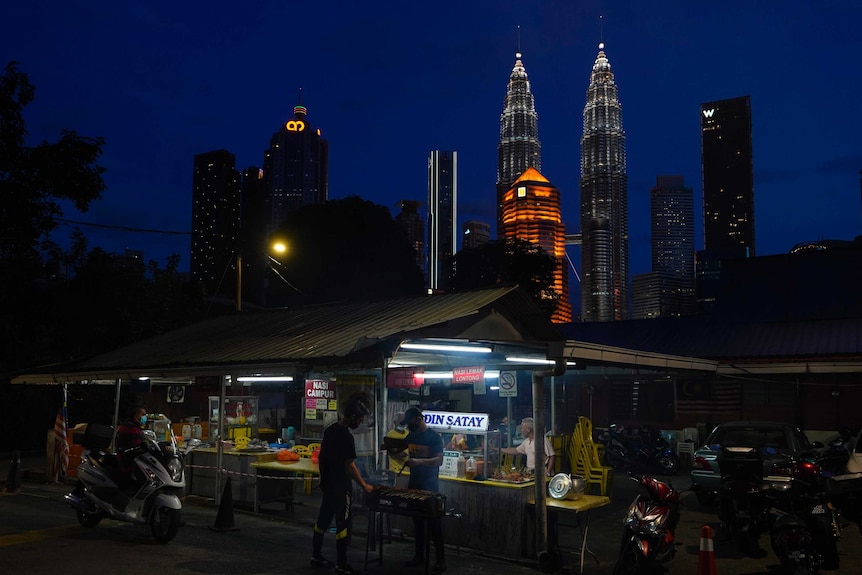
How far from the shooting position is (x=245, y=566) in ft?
29.3

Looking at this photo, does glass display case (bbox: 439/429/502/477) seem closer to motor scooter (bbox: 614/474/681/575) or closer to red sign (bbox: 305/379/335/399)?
motor scooter (bbox: 614/474/681/575)

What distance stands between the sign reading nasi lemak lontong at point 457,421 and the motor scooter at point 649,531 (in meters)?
2.80

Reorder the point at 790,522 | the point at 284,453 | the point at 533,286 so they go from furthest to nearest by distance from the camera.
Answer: the point at 533,286 < the point at 284,453 < the point at 790,522

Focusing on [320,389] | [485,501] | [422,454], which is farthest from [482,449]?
[320,389]

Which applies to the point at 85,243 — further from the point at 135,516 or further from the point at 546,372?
the point at 546,372

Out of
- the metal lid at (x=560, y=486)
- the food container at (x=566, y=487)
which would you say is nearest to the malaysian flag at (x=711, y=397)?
the food container at (x=566, y=487)

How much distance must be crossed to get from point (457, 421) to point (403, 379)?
242cm

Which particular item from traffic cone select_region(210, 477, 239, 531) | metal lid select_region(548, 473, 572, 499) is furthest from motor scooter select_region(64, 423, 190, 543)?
metal lid select_region(548, 473, 572, 499)

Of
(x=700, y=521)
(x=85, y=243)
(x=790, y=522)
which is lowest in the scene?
(x=700, y=521)

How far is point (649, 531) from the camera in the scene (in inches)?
314

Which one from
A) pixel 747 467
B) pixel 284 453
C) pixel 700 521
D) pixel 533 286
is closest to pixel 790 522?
pixel 747 467

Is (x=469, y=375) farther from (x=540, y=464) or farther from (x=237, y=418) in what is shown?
(x=237, y=418)

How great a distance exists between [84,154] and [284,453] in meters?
9.44

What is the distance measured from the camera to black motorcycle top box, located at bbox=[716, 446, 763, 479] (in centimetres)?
964
